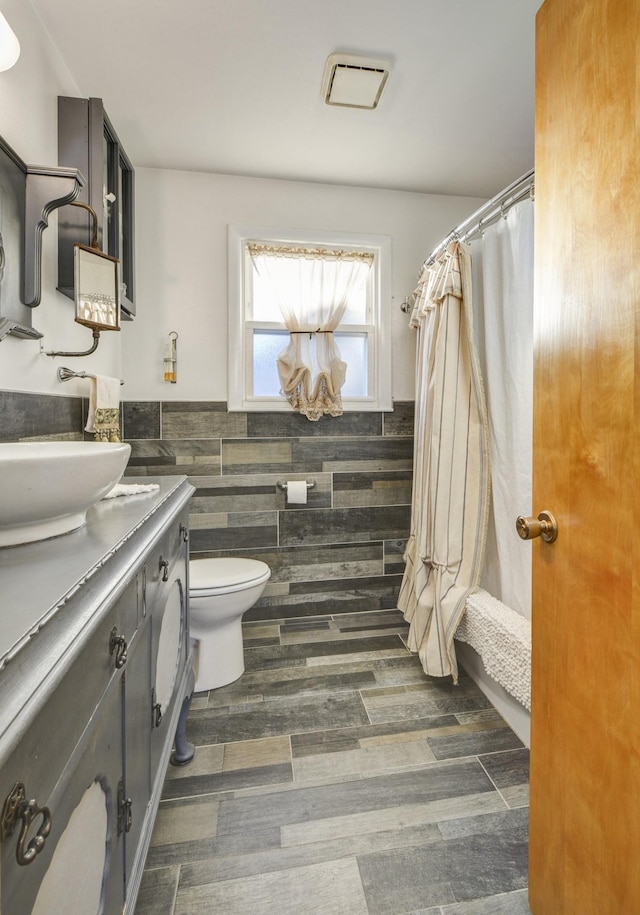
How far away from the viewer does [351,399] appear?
2602mm

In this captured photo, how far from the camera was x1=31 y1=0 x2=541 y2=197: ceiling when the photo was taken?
1455mm

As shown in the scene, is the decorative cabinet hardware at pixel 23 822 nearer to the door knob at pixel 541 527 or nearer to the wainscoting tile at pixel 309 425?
the door knob at pixel 541 527

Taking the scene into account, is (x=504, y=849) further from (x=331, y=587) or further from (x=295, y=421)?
(x=295, y=421)

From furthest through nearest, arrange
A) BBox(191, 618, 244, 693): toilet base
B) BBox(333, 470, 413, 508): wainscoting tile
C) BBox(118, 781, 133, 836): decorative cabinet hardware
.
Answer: BBox(333, 470, 413, 508): wainscoting tile, BBox(191, 618, 244, 693): toilet base, BBox(118, 781, 133, 836): decorative cabinet hardware

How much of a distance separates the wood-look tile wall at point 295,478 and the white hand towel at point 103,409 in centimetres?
61

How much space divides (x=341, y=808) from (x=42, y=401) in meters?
1.61

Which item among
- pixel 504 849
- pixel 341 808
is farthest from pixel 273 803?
pixel 504 849

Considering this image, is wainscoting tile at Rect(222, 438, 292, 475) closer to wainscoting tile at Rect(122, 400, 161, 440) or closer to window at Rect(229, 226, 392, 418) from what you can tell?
window at Rect(229, 226, 392, 418)

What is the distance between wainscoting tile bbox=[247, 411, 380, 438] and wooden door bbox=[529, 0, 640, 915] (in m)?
1.63

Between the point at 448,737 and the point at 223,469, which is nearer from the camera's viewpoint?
the point at 448,737

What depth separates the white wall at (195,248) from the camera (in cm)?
238

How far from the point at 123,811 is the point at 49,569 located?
1.59 ft

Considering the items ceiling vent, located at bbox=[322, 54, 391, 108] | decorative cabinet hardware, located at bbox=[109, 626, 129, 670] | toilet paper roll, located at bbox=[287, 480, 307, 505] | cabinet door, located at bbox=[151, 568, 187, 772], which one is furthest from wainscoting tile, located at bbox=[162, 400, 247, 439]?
decorative cabinet hardware, located at bbox=[109, 626, 129, 670]

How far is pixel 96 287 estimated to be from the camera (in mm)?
1560
